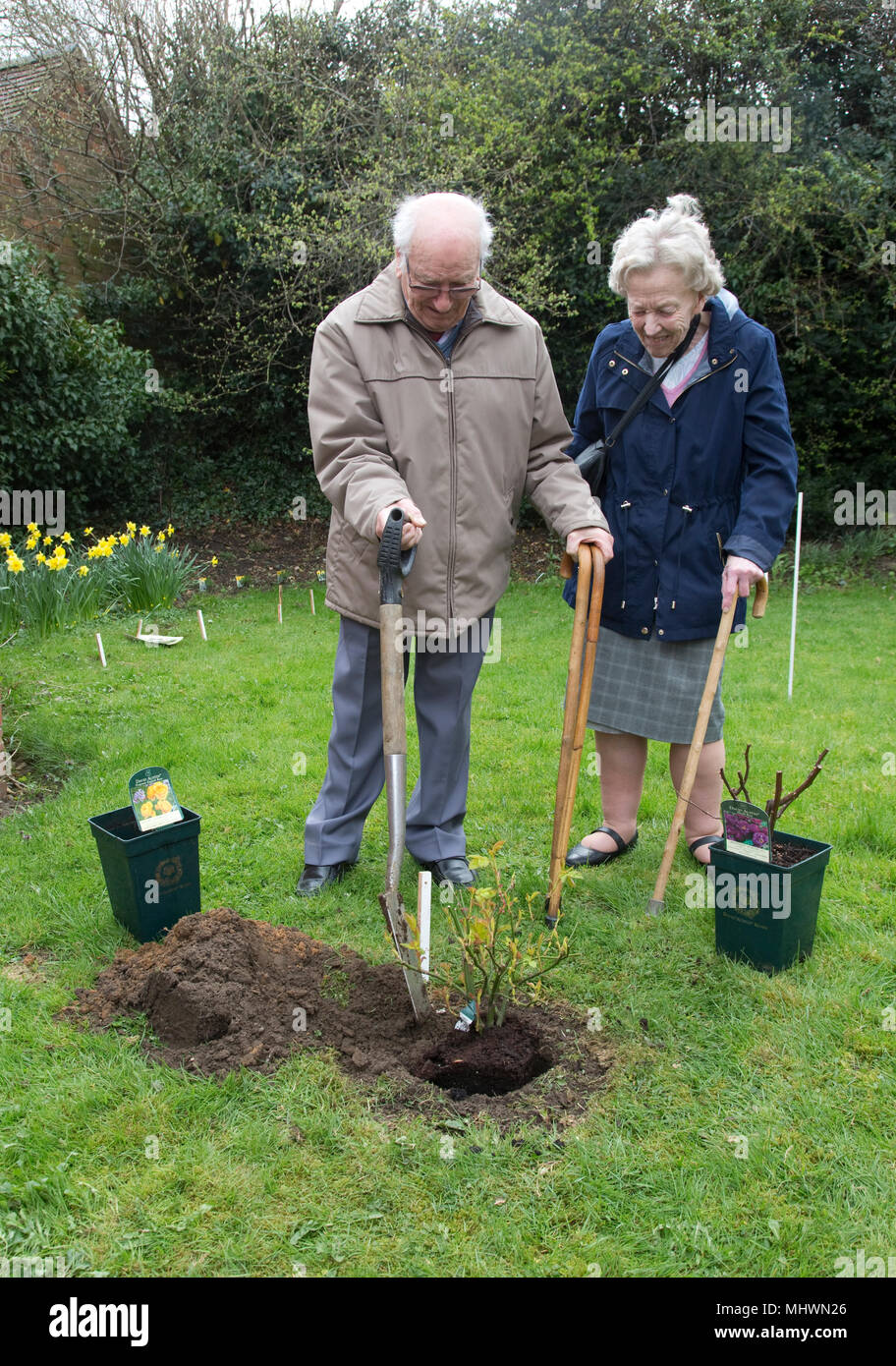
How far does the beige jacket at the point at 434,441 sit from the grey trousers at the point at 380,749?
0.56ft

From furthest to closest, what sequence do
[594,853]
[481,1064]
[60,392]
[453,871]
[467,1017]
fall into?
[60,392], [594,853], [453,871], [467,1017], [481,1064]

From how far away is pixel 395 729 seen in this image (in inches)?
113

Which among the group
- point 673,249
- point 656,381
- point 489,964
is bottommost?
point 489,964

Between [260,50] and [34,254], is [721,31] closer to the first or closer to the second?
[260,50]

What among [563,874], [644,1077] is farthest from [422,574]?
[644,1077]

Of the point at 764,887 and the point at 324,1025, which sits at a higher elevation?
the point at 764,887

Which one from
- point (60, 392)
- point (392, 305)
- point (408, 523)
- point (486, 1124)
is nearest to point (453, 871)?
point (486, 1124)

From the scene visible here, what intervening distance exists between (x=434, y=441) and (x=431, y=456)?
0.15 feet

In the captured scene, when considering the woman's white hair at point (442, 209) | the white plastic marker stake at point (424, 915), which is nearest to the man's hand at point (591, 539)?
the woman's white hair at point (442, 209)

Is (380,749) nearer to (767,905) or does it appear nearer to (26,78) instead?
(767,905)

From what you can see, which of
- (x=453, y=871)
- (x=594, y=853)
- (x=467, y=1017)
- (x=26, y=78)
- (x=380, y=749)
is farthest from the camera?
(x=26, y=78)

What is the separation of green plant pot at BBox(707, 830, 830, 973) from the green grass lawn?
9cm

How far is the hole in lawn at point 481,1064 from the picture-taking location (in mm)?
2635

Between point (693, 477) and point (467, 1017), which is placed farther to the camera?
point (693, 477)
